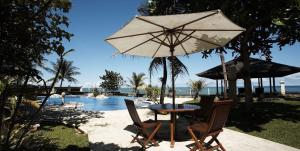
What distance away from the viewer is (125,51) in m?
7.11

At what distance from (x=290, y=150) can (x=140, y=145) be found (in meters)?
3.33

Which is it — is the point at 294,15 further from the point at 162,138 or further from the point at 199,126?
the point at 162,138

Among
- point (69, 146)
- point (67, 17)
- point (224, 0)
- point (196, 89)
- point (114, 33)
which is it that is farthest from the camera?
point (196, 89)

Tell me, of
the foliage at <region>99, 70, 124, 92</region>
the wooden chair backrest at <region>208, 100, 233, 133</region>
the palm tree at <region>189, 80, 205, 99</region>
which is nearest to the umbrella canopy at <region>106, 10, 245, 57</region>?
the wooden chair backrest at <region>208, 100, 233, 133</region>

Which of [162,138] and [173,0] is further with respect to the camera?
[173,0]

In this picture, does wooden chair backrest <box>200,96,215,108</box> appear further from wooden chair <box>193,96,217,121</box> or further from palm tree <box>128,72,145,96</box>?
palm tree <box>128,72,145,96</box>

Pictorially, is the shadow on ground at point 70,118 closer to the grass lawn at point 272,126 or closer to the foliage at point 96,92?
the grass lawn at point 272,126

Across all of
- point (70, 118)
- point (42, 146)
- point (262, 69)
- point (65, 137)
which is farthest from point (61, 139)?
point (262, 69)

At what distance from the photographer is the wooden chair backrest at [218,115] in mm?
4597

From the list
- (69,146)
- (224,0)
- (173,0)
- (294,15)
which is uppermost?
(173,0)

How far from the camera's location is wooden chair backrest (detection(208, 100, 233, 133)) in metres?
4.60

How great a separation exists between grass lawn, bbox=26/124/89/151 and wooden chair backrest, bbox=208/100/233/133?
9.94 feet

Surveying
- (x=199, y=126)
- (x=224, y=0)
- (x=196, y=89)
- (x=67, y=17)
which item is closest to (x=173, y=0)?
(x=224, y=0)

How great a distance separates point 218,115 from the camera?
4730mm
